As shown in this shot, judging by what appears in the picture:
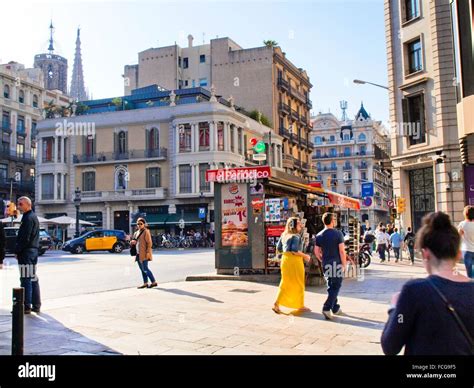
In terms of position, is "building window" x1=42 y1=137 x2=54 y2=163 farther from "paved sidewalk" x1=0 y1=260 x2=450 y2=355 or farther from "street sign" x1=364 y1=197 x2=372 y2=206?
"paved sidewalk" x1=0 y1=260 x2=450 y2=355

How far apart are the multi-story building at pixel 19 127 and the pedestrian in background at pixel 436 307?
1953 inches

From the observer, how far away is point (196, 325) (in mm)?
6121

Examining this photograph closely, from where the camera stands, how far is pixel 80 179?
41.5 metres

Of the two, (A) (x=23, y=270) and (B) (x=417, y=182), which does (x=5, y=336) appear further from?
(B) (x=417, y=182)

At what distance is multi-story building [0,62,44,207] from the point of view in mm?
48372

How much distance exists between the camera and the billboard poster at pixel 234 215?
12.0 meters

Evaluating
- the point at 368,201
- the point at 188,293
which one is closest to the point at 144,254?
the point at 188,293

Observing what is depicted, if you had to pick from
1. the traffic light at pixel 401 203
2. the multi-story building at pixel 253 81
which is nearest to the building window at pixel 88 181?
the multi-story building at pixel 253 81

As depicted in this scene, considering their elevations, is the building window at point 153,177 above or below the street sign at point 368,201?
above

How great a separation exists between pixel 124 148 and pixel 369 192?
27.4 meters

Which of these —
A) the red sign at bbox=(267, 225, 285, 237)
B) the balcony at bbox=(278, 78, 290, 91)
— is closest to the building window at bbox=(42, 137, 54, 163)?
the balcony at bbox=(278, 78, 290, 91)

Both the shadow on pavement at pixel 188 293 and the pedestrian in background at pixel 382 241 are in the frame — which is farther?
the pedestrian in background at pixel 382 241

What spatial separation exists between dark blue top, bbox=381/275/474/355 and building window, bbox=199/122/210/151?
3648cm

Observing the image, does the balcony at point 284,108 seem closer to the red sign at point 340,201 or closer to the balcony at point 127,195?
the balcony at point 127,195
